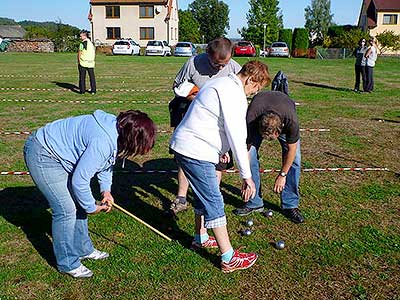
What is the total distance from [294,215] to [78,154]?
8.68ft

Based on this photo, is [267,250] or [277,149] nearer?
[267,250]

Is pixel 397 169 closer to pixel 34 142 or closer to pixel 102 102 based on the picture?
pixel 34 142

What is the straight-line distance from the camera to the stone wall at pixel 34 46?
151 feet

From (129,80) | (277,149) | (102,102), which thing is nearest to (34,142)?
(277,149)

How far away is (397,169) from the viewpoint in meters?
6.84

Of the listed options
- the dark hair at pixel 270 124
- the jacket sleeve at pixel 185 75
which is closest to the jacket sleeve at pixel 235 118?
the dark hair at pixel 270 124

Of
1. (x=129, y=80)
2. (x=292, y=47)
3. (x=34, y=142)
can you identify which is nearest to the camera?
(x=34, y=142)

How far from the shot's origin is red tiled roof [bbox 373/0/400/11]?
53.2m

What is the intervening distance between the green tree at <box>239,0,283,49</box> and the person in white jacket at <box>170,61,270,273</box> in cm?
6008

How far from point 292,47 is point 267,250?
43.3m

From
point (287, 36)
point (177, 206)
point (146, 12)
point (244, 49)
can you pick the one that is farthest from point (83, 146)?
point (146, 12)

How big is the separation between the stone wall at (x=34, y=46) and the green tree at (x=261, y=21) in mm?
28299

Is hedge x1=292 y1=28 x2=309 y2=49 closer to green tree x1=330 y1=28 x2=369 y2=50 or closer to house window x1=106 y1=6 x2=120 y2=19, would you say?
green tree x1=330 y1=28 x2=369 y2=50

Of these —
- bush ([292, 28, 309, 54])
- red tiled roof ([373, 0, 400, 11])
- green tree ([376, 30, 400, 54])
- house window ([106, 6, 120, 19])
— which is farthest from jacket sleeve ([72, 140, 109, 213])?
red tiled roof ([373, 0, 400, 11])
